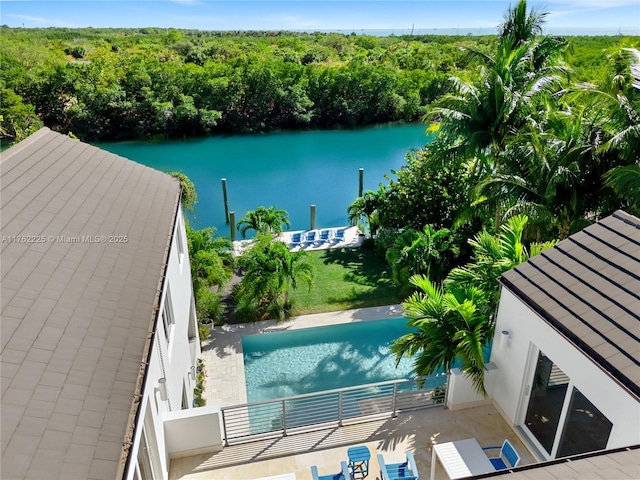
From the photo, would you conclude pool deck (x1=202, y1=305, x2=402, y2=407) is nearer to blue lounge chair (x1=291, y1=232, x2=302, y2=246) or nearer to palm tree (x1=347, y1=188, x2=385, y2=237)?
palm tree (x1=347, y1=188, x2=385, y2=237)

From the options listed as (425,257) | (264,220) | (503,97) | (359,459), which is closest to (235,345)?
(264,220)

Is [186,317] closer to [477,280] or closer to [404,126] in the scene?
[477,280]

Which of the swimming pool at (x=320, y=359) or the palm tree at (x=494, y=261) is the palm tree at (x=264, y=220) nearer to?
the swimming pool at (x=320, y=359)

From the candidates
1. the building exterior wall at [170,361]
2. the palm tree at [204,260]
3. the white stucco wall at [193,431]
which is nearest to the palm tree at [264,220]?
the palm tree at [204,260]

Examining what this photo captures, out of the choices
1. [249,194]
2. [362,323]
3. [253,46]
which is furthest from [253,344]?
[253,46]

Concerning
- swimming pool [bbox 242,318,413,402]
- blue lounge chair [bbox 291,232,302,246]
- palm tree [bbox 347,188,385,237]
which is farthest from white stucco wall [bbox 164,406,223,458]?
palm tree [bbox 347,188,385,237]

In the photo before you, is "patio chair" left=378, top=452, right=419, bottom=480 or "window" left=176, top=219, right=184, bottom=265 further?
"window" left=176, top=219, right=184, bottom=265

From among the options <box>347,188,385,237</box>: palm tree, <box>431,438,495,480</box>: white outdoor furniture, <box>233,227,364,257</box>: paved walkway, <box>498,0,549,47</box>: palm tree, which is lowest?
<box>233,227,364,257</box>: paved walkway
